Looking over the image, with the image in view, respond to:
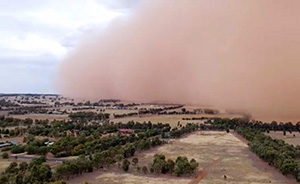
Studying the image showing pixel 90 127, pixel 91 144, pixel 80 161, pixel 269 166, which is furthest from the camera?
pixel 90 127

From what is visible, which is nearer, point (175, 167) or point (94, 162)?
point (175, 167)

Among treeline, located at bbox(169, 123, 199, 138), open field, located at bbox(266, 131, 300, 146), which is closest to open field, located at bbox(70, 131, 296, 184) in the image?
treeline, located at bbox(169, 123, 199, 138)

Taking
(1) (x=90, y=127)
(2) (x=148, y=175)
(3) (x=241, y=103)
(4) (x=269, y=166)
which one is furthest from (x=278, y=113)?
(2) (x=148, y=175)

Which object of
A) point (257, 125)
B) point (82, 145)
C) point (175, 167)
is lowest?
point (175, 167)

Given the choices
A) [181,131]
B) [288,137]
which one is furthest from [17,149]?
[288,137]

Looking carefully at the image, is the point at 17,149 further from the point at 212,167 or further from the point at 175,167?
the point at 212,167

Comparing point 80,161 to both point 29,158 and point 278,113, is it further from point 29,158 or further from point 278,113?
point 278,113

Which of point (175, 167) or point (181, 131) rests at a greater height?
point (181, 131)

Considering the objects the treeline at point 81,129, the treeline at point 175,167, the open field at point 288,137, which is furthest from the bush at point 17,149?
the open field at point 288,137
